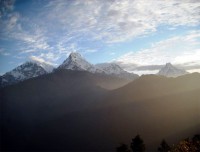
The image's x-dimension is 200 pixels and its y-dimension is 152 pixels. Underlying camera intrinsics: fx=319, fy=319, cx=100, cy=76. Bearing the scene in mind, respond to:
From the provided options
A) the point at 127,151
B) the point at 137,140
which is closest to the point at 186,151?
the point at 127,151

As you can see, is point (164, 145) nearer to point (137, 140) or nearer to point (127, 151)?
point (137, 140)

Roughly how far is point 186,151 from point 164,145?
254 ft

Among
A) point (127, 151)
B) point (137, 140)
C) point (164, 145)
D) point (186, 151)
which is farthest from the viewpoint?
point (164, 145)

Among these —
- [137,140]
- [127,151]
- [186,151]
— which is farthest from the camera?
[137,140]

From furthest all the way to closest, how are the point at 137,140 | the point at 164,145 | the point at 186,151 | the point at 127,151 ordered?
the point at 164,145
the point at 137,140
the point at 127,151
the point at 186,151

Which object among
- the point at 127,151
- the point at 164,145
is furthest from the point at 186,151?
the point at 164,145

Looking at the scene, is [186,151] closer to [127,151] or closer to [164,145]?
[127,151]

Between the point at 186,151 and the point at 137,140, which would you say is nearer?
the point at 186,151

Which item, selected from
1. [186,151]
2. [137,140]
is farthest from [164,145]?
[186,151]

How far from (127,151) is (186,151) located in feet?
159

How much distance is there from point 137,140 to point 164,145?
76.4 feet

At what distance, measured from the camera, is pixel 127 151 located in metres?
75.2

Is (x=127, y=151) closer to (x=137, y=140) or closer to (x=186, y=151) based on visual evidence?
(x=137, y=140)

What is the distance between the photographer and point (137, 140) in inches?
3265
